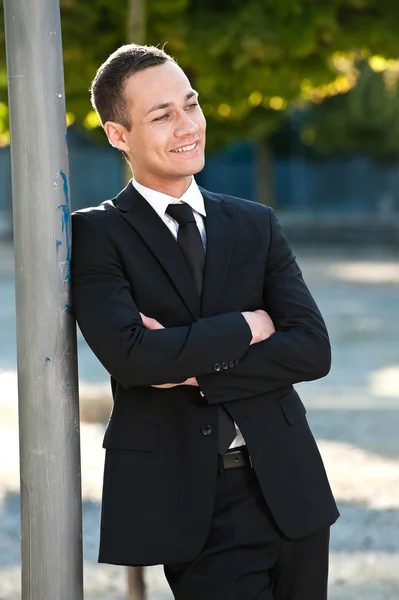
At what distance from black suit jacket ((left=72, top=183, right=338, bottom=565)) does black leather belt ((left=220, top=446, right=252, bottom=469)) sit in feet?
0.14

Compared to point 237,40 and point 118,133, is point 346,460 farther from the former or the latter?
A: point 118,133

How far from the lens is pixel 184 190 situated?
2.72 m

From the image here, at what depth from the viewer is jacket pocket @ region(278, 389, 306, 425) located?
2.66 meters

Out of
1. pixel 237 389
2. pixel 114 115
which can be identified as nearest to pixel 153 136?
pixel 114 115

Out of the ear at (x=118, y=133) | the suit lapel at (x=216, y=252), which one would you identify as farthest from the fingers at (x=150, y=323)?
the ear at (x=118, y=133)

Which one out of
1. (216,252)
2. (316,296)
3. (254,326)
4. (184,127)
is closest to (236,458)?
(254,326)

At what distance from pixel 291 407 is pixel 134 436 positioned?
405mm

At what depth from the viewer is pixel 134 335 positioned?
2.54 m

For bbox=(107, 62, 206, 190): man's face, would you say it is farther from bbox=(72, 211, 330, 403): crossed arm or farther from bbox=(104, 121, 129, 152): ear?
bbox=(72, 211, 330, 403): crossed arm

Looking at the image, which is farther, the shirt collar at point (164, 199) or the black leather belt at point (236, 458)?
the shirt collar at point (164, 199)

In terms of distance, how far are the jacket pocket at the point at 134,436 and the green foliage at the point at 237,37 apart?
5.76 m

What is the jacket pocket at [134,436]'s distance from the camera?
2.55 m

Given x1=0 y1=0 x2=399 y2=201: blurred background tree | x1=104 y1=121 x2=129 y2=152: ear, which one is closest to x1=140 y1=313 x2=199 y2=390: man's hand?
x1=104 y1=121 x2=129 y2=152: ear

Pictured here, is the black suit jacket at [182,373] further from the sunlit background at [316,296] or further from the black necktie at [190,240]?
the sunlit background at [316,296]
